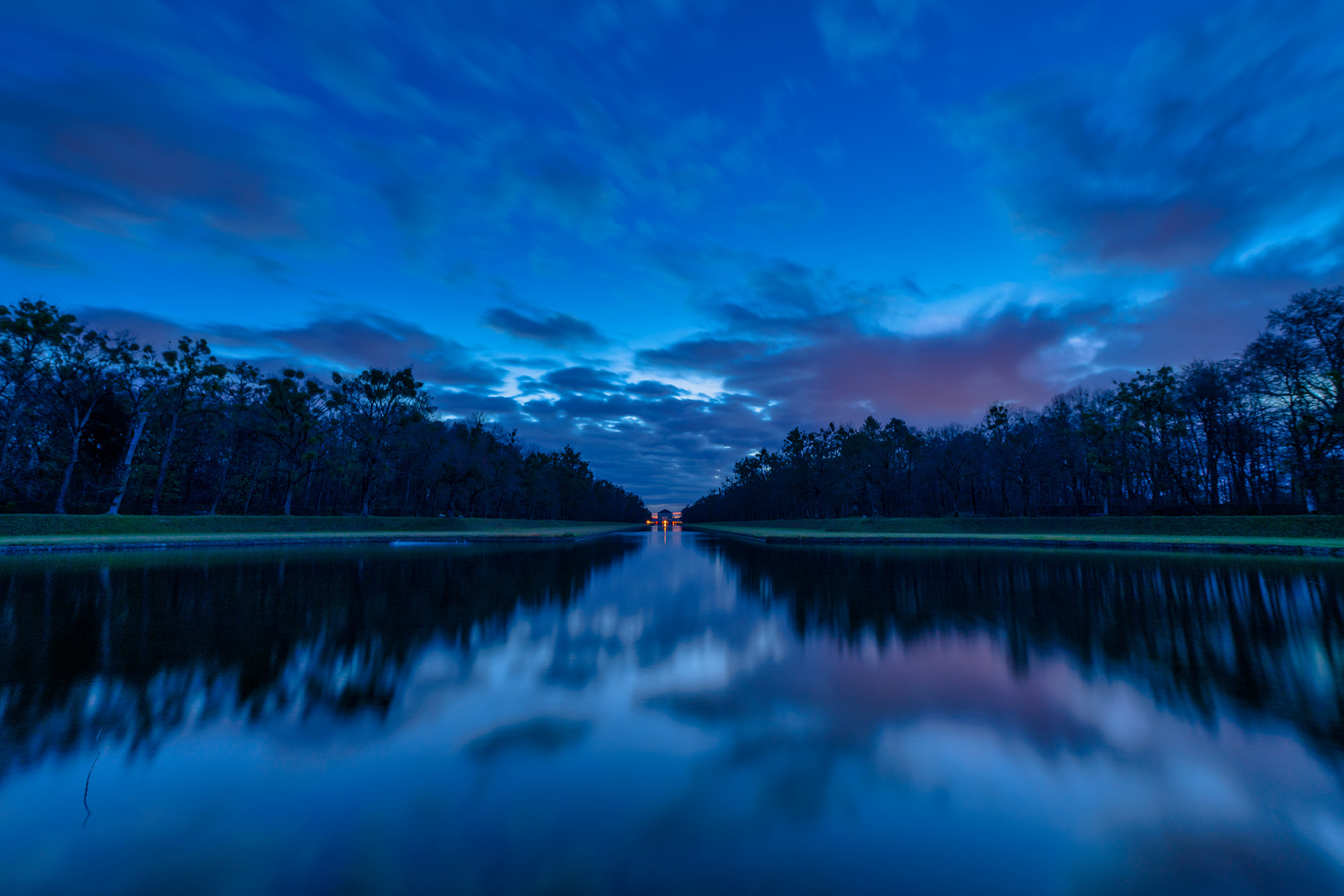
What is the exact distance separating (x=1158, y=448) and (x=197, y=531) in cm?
8899

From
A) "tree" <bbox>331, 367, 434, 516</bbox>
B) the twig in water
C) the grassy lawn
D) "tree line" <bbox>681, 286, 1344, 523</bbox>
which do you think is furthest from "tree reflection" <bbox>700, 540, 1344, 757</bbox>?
"tree" <bbox>331, 367, 434, 516</bbox>

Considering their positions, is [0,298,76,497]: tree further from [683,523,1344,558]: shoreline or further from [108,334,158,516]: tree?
[683,523,1344,558]: shoreline

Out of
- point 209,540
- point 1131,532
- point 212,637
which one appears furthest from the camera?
point 1131,532

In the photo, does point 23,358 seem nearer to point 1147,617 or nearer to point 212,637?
point 212,637

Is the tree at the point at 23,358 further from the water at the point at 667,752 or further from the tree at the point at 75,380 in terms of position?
the water at the point at 667,752

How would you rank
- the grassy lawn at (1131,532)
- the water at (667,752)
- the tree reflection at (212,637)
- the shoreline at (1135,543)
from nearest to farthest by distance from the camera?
the water at (667,752) < the tree reflection at (212,637) < the shoreline at (1135,543) < the grassy lawn at (1131,532)

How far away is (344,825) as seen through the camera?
4.10m

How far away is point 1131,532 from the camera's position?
147 feet

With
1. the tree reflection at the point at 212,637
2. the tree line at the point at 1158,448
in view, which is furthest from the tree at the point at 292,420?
the tree line at the point at 1158,448

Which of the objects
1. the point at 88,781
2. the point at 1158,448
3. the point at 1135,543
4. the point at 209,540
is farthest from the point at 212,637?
the point at 1158,448

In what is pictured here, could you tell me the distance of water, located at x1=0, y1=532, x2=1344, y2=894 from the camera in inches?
143

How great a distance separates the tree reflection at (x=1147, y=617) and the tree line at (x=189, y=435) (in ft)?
161

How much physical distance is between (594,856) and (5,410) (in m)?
61.4

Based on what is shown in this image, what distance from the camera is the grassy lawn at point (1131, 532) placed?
108 ft
